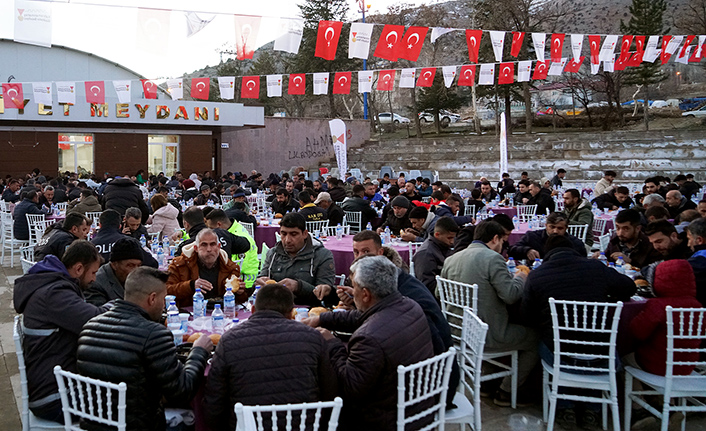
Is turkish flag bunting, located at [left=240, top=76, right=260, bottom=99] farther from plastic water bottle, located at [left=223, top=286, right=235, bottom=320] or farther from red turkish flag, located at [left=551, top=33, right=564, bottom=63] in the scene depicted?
plastic water bottle, located at [left=223, top=286, right=235, bottom=320]

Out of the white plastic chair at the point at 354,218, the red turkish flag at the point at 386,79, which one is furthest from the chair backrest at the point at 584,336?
the red turkish flag at the point at 386,79

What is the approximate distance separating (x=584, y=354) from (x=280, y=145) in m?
27.2

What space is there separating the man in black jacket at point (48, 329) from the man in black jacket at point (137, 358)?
1.62 feet

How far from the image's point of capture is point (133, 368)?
279 centimetres

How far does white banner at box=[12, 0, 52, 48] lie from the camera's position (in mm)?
11047

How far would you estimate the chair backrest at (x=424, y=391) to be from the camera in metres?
2.84

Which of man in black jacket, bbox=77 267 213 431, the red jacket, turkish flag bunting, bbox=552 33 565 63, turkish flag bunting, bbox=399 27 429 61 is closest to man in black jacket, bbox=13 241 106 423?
man in black jacket, bbox=77 267 213 431

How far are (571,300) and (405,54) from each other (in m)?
11.1

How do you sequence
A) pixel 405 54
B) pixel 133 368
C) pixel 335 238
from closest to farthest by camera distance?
pixel 133 368 → pixel 335 238 → pixel 405 54

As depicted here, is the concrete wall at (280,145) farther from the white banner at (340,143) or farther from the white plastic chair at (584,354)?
the white plastic chair at (584,354)

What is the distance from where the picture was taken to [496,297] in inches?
179

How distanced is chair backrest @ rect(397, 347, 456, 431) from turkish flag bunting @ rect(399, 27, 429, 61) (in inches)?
476

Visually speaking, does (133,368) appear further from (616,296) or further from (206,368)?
(616,296)

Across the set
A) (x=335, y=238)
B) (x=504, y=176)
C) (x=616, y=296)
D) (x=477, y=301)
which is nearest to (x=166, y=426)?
(x=477, y=301)
